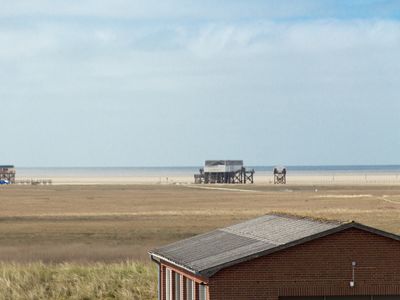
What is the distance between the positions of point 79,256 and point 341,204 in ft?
162

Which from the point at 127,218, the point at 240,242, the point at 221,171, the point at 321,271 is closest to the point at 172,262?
the point at 240,242

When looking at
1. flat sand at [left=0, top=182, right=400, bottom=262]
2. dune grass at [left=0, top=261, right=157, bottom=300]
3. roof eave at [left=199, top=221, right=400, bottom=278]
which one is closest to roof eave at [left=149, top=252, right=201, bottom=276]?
roof eave at [left=199, top=221, right=400, bottom=278]

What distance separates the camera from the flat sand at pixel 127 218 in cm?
5769

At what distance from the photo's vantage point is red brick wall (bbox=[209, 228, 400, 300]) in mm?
26656

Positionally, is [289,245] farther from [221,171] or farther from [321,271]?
[221,171]

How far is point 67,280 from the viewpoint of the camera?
41906mm

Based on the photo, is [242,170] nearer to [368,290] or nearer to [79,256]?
[79,256]

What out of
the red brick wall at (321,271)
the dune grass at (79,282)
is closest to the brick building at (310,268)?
the red brick wall at (321,271)

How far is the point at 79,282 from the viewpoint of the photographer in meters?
41.3

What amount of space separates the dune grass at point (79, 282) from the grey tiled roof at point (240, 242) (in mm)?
6486

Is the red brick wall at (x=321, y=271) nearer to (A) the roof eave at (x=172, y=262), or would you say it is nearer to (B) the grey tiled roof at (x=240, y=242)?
(B) the grey tiled roof at (x=240, y=242)

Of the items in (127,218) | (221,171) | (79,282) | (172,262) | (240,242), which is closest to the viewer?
(240,242)

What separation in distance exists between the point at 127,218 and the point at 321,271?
56.1 meters

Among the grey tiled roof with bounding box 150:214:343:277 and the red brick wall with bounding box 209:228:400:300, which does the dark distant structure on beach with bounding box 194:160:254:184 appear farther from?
the red brick wall with bounding box 209:228:400:300
